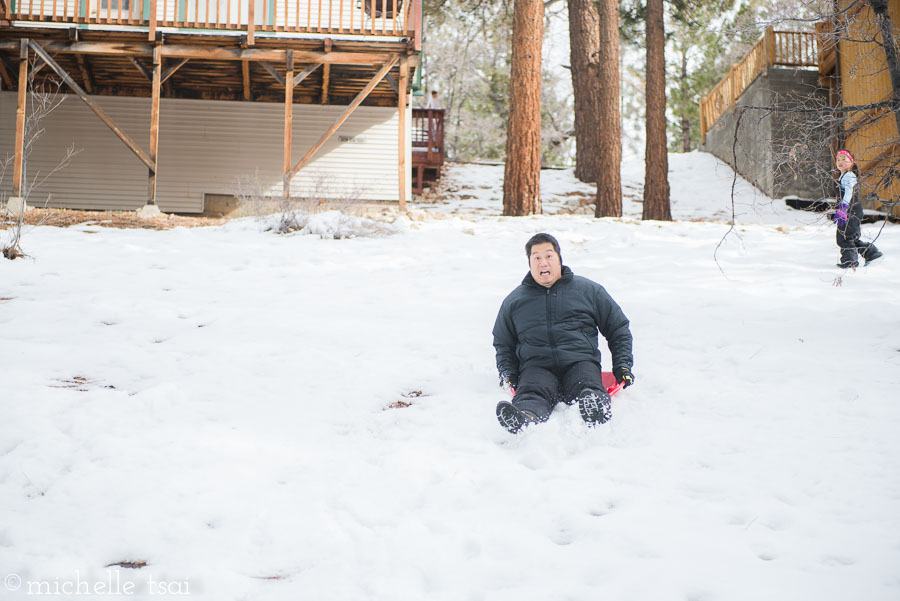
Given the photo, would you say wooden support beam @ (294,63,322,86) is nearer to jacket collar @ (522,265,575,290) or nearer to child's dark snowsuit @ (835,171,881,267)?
child's dark snowsuit @ (835,171,881,267)

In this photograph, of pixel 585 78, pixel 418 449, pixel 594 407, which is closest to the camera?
pixel 418 449

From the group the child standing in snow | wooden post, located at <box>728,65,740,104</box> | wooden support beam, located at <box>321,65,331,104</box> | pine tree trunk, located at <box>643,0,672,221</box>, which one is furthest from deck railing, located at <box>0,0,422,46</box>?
wooden post, located at <box>728,65,740,104</box>

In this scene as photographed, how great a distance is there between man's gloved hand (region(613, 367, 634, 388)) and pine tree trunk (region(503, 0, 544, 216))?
801cm

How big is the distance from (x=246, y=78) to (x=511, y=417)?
41.1 feet

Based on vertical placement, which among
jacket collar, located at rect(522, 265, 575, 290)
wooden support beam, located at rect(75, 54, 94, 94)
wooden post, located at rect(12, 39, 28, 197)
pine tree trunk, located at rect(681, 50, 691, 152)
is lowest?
jacket collar, located at rect(522, 265, 575, 290)

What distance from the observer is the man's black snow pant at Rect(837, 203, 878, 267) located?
23.2ft

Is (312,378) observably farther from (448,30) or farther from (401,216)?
A: (448,30)

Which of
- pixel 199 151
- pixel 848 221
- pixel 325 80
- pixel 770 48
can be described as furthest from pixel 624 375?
pixel 770 48

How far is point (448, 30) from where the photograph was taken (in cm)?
2616

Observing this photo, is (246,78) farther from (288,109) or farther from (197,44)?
(288,109)

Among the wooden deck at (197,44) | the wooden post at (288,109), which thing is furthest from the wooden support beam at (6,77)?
the wooden post at (288,109)

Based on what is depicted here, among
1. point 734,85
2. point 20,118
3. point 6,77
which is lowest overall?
point 20,118

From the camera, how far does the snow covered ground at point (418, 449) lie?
2490mm

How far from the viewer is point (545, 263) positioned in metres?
4.09
